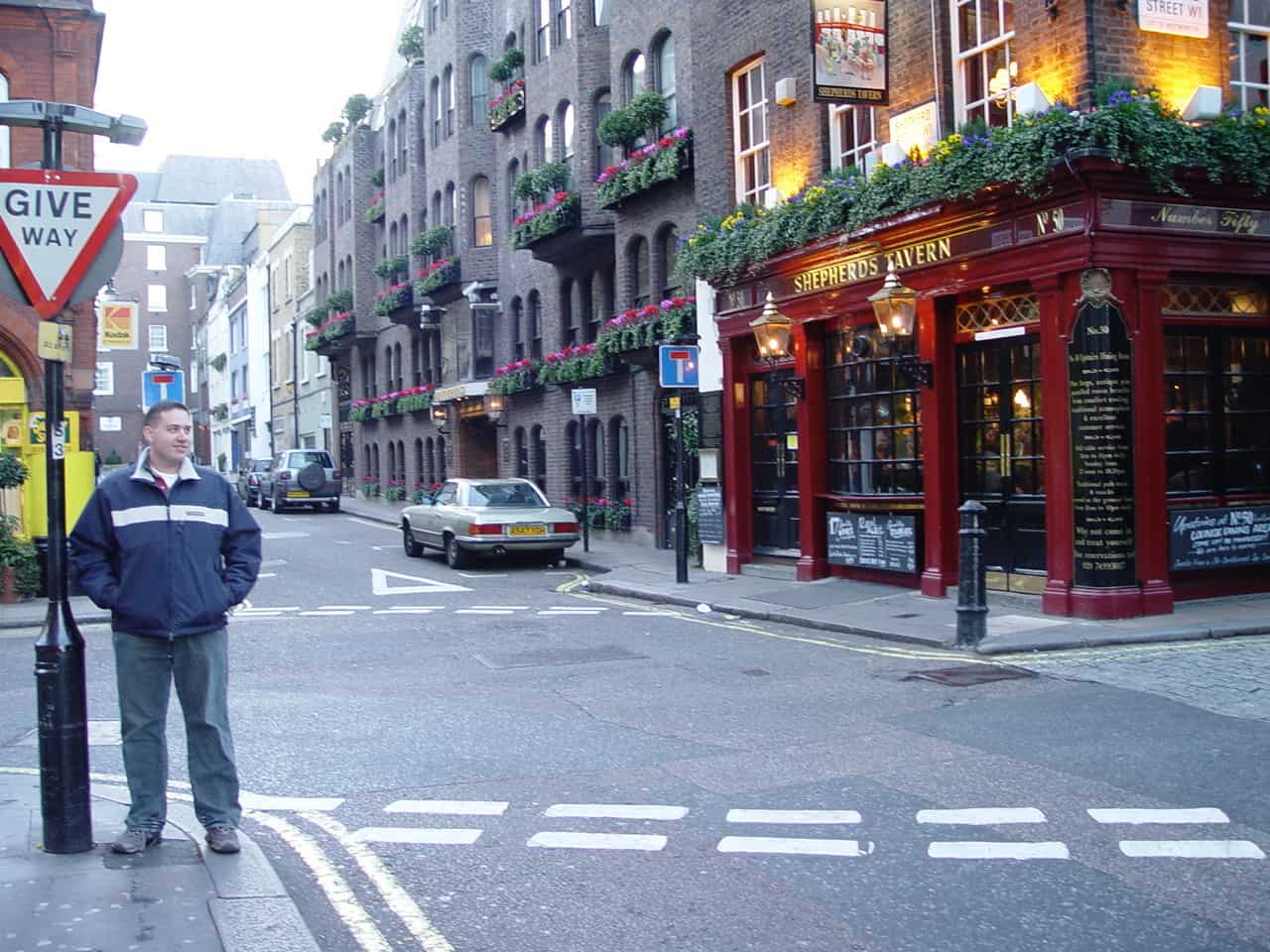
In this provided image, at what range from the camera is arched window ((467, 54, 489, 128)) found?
33.1 m

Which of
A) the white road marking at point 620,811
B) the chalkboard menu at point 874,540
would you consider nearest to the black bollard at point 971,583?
the chalkboard menu at point 874,540

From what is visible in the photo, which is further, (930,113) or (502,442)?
(502,442)

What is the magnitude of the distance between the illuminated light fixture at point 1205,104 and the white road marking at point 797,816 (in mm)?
8997

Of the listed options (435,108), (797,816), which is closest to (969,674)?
(797,816)

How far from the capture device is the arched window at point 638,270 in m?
23.2

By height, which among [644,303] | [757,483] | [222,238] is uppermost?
[222,238]

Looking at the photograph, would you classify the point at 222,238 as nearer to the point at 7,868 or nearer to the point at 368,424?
the point at 368,424

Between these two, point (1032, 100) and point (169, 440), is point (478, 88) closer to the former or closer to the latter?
point (1032, 100)

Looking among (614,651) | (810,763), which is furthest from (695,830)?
(614,651)

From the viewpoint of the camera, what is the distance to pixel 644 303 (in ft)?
75.8

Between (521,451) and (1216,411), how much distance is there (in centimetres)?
1916

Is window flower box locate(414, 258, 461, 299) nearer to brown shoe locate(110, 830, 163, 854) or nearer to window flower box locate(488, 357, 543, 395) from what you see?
window flower box locate(488, 357, 543, 395)

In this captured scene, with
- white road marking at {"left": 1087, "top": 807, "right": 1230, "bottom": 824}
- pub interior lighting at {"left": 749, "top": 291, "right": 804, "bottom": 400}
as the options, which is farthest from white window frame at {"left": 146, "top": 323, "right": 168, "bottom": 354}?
white road marking at {"left": 1087, "top": 807, "right": 1230, "bottom": 824}

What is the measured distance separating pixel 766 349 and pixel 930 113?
3498 millimetres
